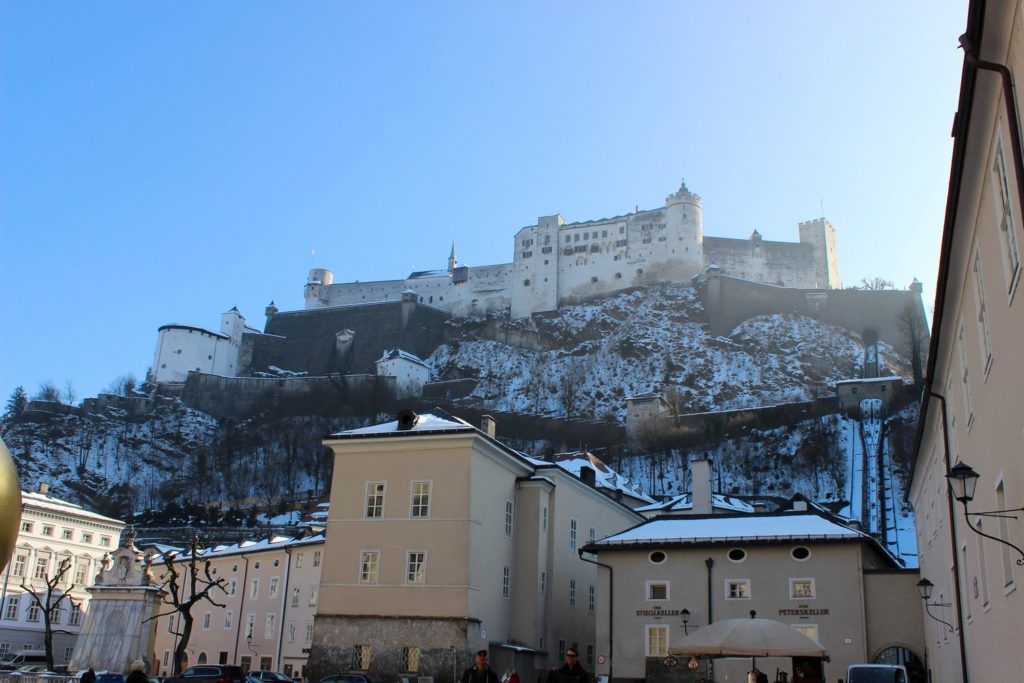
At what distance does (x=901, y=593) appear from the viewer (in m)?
25.2

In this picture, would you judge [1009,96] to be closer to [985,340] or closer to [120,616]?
[985,340]

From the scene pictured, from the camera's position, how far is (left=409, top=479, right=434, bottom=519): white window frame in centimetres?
2864

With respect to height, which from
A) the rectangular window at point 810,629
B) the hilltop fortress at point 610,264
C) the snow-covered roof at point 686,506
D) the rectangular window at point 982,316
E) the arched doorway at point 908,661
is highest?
the hilltop fortress at point 610,264

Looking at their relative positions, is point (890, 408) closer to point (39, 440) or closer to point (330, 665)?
point (330, 665)

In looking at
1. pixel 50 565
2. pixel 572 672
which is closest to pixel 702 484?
pixel 572 672

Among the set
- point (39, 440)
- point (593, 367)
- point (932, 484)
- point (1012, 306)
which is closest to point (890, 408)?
point (593, 367)

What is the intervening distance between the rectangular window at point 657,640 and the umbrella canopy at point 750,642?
13769 mm

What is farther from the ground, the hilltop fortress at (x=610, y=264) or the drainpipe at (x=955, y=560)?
the hilltop fortress at (x=610, y=264)

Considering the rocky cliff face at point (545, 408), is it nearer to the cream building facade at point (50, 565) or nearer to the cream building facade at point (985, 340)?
the cream building facade at point (50, 565)

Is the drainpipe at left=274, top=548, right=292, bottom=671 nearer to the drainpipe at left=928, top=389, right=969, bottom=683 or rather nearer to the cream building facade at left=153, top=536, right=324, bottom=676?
the cream building facade at left=153, top=536, right=324, bottom=676

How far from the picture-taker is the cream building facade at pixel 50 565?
149ft

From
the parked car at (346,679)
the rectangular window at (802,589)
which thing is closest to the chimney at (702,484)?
the rectangular window at (802,589)

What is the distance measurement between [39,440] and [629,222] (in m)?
65.0

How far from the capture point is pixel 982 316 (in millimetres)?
10031
